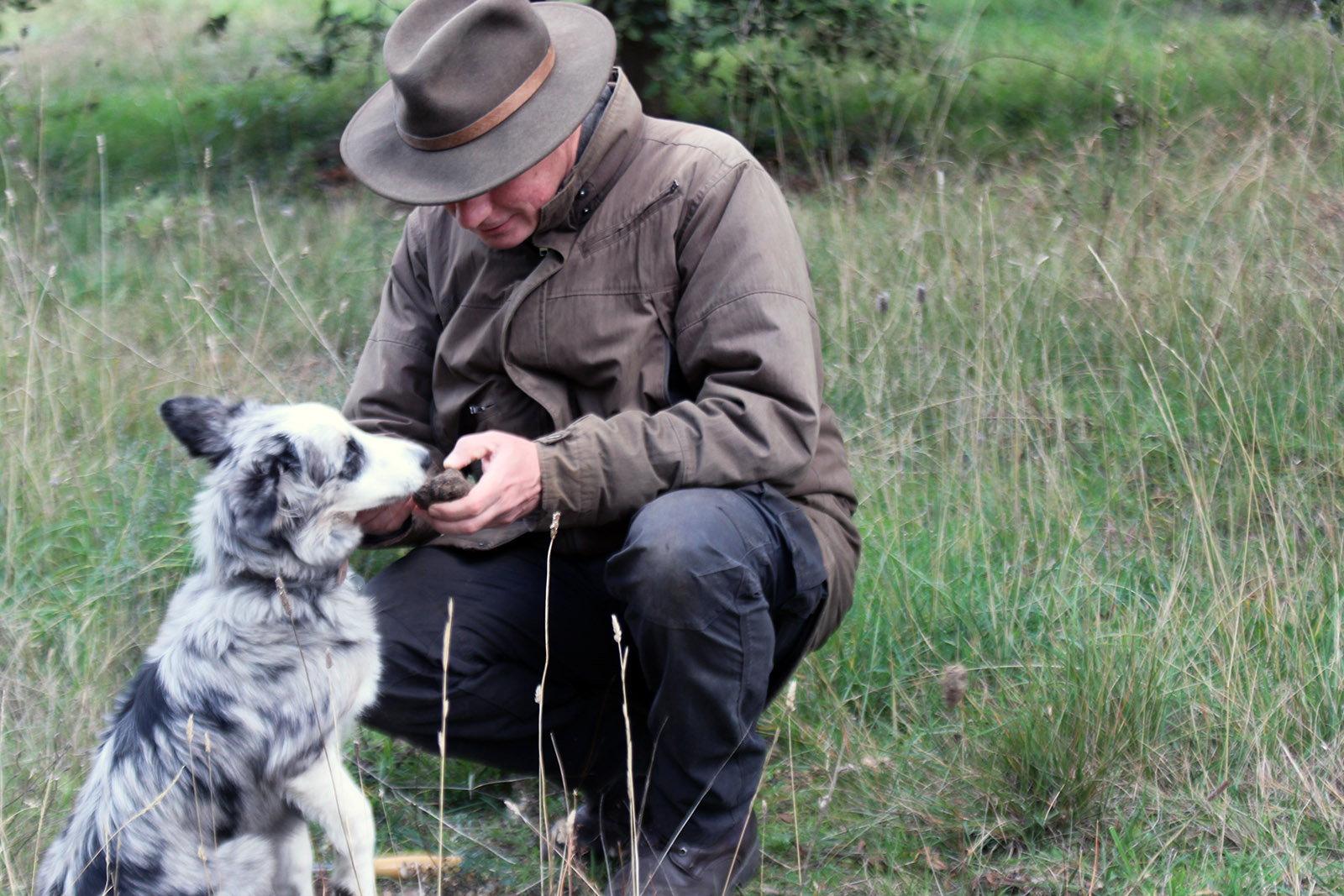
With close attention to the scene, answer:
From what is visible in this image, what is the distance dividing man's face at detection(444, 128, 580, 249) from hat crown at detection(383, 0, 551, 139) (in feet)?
0.55

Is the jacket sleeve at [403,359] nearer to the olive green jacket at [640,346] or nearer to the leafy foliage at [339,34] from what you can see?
the olive green jacket at [640,346]

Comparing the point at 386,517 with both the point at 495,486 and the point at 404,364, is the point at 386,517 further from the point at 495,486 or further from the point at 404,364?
the point at 495,486

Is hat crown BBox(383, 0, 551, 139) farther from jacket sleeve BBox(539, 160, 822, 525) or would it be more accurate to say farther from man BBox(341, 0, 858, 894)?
jacket sleeve BBox(539, 160, 822, 525)

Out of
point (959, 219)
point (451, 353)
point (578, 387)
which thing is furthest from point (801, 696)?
point (959, 219)

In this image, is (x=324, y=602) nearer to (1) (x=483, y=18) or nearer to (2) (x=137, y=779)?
(2) (x=137, y=779)

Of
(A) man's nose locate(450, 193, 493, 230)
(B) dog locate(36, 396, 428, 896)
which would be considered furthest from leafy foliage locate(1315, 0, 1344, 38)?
(B) dog locate(36, 396, 428, 896)

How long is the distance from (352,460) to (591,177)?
89cm

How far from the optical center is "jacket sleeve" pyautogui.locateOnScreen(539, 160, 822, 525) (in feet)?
8.29

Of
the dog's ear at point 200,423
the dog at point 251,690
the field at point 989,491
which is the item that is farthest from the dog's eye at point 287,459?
the field at point 989,491

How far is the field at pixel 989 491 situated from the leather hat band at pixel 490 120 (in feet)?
4.87

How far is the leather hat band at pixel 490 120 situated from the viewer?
103 inches

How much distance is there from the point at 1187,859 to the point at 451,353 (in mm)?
2111

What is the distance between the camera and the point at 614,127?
275 cm

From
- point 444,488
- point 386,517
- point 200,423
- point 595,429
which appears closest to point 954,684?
point 595,429
